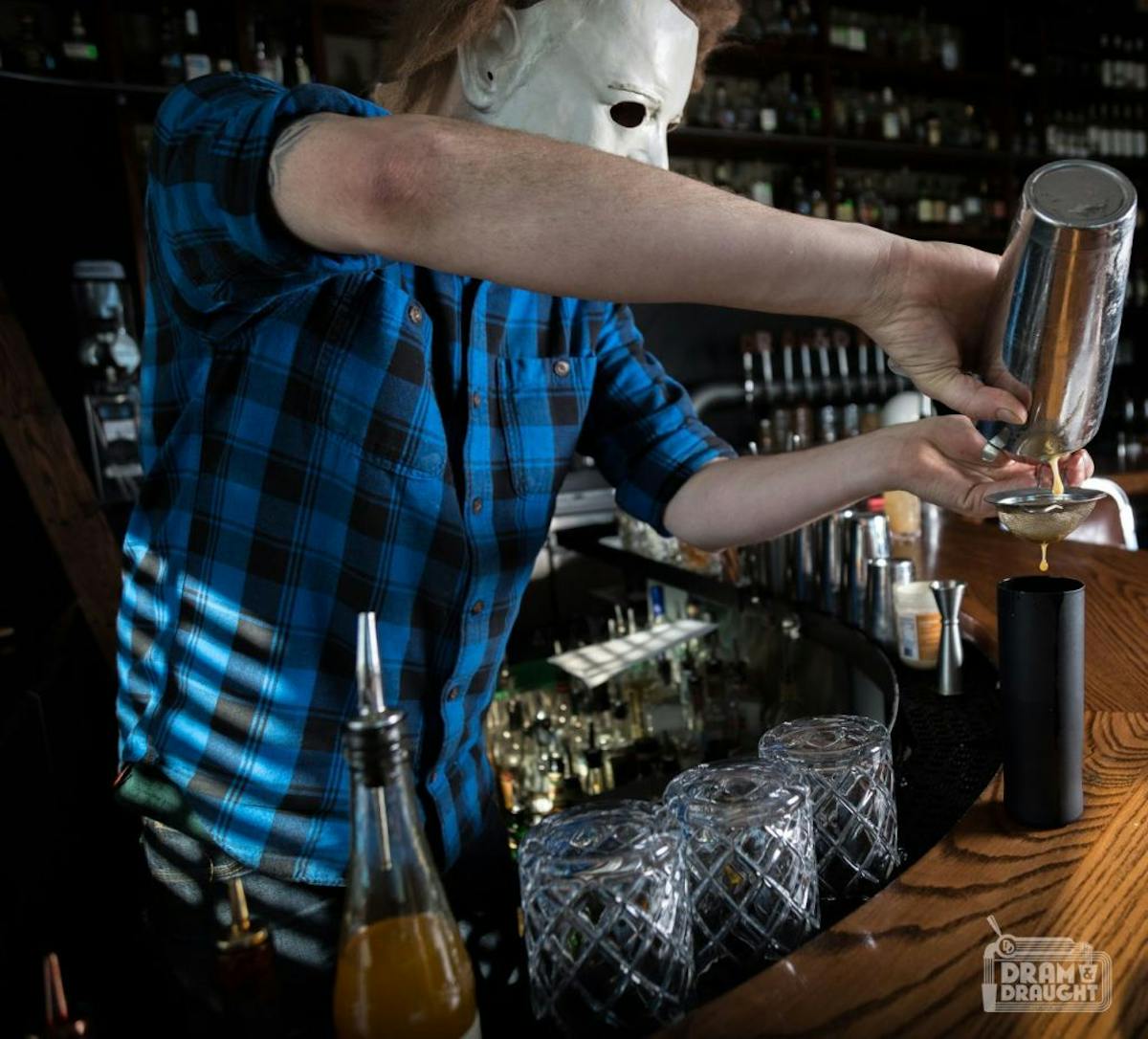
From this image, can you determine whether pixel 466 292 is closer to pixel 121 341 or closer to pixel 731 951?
pixel 731 951

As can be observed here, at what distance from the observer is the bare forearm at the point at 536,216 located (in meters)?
0.62

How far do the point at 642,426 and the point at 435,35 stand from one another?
2.04 feet

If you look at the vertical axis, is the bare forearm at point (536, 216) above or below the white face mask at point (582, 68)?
below

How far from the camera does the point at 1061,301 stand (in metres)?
0.72

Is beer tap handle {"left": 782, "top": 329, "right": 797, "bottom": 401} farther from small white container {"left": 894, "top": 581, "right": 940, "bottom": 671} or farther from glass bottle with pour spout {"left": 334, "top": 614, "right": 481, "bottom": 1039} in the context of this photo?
glass bottle with pour spout {"left": 334, "top": 614, "right": 481, "bottom": 1039}

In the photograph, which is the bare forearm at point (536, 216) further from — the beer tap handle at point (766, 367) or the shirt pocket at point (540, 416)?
the beer tap handle at point (766, 367)

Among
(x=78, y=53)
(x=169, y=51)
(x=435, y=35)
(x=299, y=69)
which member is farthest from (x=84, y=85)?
(x=435, y=35)

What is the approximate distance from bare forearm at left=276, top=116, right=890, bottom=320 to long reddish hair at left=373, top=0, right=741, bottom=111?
0.37 metres

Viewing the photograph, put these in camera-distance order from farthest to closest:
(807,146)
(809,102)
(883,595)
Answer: (809,102)
(807,146)
(883,595)

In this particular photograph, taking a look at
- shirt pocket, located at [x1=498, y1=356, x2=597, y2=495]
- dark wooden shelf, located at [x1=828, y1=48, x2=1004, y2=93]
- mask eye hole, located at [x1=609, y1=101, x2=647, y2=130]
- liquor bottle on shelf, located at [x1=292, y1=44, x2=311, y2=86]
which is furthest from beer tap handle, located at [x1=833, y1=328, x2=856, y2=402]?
mask eye hole, located at [x1=609, y1=101, x2=647, y2=130]

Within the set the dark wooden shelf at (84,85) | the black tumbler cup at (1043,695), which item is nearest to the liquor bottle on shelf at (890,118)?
the dark wooden shelf at (84,85)

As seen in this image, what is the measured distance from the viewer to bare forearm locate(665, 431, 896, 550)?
1.15m

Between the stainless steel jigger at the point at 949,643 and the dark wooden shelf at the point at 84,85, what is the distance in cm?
295

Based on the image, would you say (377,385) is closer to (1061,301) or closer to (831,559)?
(1061,301)
